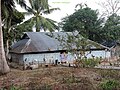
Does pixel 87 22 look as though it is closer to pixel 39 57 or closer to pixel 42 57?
pixel 42 57

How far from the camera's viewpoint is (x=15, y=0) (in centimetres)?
1820

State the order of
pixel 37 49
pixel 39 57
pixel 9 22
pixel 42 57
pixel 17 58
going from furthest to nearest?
pixel 17 58, pixel 42 57, pixel 39 57, pixel 37 49, pixel 9 22

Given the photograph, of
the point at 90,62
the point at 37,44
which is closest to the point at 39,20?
the point at 37,44

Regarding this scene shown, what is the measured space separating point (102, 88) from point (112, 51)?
24.9m

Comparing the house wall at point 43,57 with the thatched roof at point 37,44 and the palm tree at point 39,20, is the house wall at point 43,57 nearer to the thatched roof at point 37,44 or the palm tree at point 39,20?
the thatched roof at point 37,44

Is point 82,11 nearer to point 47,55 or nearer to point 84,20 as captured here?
point 84,20

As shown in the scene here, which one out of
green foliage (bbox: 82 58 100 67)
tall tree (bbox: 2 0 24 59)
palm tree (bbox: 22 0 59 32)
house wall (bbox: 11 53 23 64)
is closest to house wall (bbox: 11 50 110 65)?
house wall (bbox: 11 53 23 64)

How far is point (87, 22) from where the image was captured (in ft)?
119

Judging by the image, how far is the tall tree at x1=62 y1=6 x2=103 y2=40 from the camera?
35.7 metres

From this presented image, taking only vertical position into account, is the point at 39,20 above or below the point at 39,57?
above

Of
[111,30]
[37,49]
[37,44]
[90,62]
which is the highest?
[111,30]

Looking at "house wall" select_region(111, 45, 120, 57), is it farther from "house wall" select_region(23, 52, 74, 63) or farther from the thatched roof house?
"house wall" select_region(23, 52, 74, 63)

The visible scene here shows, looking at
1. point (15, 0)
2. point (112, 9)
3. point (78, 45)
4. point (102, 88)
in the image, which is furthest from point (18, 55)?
point (102, 88)

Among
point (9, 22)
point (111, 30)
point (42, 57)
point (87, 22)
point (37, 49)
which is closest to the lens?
point (9, 22)
